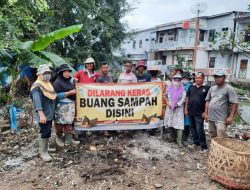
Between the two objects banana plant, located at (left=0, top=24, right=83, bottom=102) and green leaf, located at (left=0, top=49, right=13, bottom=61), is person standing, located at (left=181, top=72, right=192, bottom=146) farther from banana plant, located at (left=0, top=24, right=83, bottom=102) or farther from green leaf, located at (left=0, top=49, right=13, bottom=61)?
green leaf, located at (left=0, top=49, right=13, bottom=61)

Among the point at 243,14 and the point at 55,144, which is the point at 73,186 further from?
the point at 243,14

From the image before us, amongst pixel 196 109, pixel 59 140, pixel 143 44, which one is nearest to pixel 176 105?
pixel 196 109

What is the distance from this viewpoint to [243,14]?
30.4m

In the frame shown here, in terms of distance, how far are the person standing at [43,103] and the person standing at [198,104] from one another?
9.28 ft

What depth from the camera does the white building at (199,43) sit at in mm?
30156

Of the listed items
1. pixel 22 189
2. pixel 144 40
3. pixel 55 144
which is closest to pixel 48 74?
pixel 55 144

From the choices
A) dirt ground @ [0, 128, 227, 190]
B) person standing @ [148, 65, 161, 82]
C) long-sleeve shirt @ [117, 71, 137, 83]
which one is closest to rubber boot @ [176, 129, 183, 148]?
dirt ground @ [0, 128, 227, 190]

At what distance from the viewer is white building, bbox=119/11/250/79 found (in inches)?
1187

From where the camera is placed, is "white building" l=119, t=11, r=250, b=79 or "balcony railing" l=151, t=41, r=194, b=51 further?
"balcony railing" l=151, t=41, r=194, b=51

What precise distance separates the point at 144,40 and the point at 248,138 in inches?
1477

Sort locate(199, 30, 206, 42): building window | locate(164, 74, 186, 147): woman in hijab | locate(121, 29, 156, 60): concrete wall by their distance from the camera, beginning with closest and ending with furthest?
locate(164, 74, 186, 147): woman in hijab
locate(199, 30, 206, 42): building window
locate(121, 29, 156, 60): concrete wall

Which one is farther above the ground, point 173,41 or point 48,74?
point 173,41

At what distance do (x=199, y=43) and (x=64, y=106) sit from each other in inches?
1251

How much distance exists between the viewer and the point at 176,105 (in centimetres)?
604
